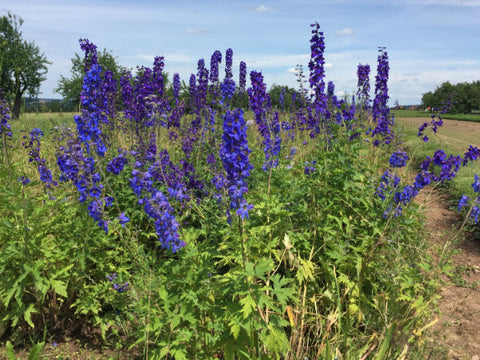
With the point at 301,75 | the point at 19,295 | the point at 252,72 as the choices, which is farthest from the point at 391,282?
the point at 301,75

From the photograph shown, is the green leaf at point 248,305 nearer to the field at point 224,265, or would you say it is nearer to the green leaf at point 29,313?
the field at point 224,265

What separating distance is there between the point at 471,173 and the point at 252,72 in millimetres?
5464

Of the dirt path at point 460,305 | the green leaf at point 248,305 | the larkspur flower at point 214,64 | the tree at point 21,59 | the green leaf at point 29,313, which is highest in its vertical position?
the tree at point 21,59

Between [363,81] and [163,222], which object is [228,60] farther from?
[163,222]

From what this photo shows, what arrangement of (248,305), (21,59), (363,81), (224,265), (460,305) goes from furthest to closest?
(21,59) → (363,81) → (460,305) → (224,265) → (248,305)

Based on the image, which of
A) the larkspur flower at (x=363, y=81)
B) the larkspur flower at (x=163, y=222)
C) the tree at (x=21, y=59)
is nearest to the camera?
the larkspur flower at (x=163, y=222)

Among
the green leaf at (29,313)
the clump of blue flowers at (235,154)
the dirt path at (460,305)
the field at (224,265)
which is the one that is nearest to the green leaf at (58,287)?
the field at (224,265)

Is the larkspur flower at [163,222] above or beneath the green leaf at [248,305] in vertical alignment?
above

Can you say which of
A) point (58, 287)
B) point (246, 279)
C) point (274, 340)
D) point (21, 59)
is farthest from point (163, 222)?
point (21, 59)

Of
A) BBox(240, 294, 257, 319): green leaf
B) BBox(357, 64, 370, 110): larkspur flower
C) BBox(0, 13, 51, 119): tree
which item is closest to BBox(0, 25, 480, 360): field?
BBox(240, 294, 257, 319): green leaf

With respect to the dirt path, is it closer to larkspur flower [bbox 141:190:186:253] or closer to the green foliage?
the green foliage

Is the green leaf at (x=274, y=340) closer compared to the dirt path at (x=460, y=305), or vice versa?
the green leaf at (x=274, y=340)

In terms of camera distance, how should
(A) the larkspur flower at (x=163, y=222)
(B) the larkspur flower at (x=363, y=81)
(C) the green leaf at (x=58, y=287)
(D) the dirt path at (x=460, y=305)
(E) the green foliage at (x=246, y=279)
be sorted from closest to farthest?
1. (A) the larkspur flower at (x=163, y=222)
2. (E) the green foliage at (x=246, y=279)
3. (C) the green leaf at (x=58, y=287)
4. (D) the dirt path at (x=460, y=305)
5. (B) the larkspur flower at (x=363, y=81)

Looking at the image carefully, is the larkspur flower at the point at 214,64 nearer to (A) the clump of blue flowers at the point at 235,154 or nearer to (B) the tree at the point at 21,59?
(A) the clump of blue flowers at the point at 235,154
